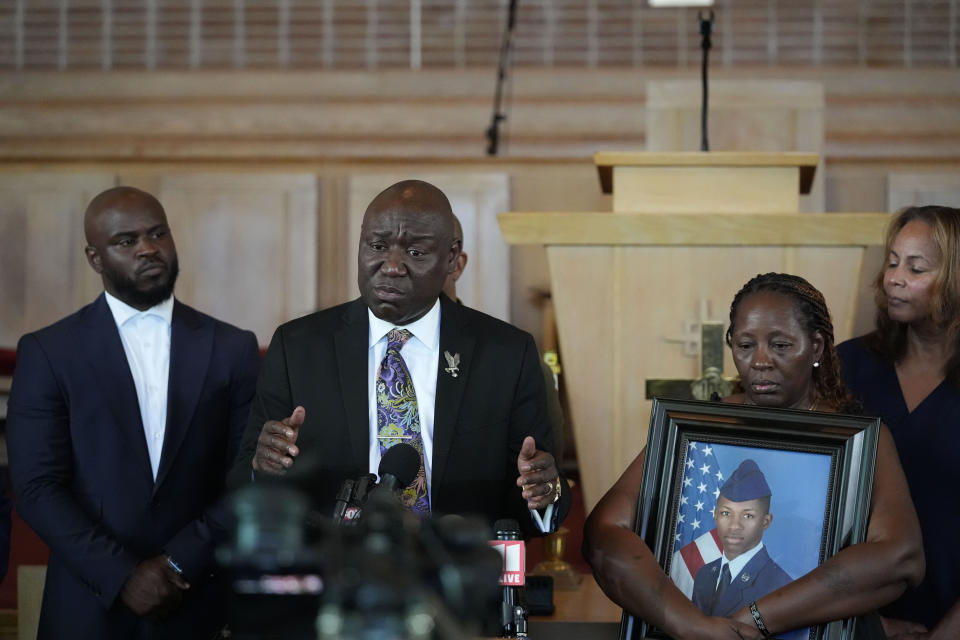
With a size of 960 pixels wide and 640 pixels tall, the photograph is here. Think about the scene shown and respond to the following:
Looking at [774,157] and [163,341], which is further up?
Result: [774,157]

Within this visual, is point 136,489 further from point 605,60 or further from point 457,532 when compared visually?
point 605,60

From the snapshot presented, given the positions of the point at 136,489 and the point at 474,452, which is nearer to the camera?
the point at 474,452

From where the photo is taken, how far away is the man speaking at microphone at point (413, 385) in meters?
2.58

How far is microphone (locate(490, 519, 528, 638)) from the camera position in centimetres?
215

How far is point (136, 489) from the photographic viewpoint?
319 centimetres

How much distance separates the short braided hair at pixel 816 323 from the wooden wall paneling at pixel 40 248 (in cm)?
569

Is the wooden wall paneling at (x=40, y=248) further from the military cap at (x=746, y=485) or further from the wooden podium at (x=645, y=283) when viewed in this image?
the military cap at (x=746, y=485)

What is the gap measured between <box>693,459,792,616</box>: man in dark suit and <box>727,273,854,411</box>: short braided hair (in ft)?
1.02

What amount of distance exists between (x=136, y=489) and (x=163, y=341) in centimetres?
45

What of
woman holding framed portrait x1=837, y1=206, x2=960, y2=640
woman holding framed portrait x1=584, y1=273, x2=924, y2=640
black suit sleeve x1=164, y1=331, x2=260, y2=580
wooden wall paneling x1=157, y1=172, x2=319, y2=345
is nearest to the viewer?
woman holding framed portrait x1=584, y1=273, x2=924, y2=640

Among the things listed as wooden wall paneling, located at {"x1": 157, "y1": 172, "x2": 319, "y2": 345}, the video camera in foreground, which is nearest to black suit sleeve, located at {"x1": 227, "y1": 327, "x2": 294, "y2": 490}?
the video camera in foreground

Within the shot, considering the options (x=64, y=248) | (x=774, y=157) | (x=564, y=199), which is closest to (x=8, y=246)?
(x=64, y=248)

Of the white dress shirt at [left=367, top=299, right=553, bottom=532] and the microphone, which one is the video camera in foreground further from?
the white dress shirt at [left=367, top=299, right=553, bottom=532]

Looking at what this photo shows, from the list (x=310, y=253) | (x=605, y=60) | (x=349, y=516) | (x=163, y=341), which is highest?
(x=605, y=60)
